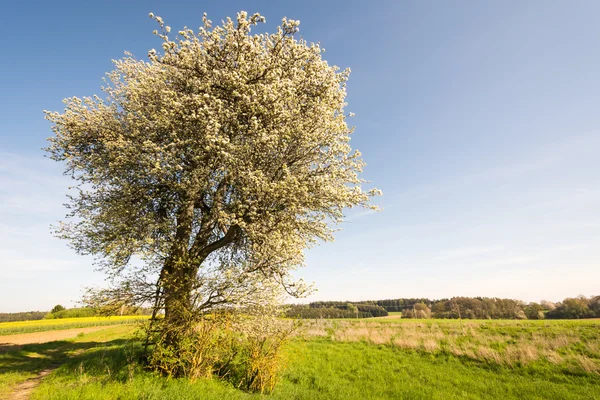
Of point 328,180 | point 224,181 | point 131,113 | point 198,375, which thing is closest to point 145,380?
point 198,375

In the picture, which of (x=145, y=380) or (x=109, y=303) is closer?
(x=145, y=380)

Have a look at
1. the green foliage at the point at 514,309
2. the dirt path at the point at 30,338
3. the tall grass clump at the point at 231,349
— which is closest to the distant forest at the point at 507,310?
the green foliage at the point at 514,309

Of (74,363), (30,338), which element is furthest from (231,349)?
(30,338)

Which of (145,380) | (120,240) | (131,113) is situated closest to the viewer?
(145,380)

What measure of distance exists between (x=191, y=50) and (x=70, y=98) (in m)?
8.05

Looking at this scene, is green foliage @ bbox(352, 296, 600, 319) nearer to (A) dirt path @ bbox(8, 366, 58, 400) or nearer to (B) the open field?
(A) dirt path @ bbox(8, 366, 58, 400)

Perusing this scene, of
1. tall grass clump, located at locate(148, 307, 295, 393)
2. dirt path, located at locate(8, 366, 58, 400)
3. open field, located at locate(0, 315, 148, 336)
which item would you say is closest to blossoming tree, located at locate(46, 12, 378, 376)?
tall grass clump, located at locate(148, 307, 295, 393)

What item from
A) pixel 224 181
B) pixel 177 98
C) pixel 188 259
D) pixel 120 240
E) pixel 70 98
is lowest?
pixel 188 259

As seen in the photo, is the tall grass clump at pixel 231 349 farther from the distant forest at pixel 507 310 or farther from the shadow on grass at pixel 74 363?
the distant forest at pixel 507 310

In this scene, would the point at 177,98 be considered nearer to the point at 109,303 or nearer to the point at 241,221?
the point at 241,221

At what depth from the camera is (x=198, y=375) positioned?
12039 mm

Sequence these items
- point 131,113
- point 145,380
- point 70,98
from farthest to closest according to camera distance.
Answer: point 70,98 < point 131,113 < point 145,380

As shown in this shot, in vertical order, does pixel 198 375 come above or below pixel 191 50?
below

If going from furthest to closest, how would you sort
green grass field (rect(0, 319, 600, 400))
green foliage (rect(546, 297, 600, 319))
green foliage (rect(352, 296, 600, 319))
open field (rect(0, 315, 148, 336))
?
green foliage (rect(352, 296, 600, 319))
green foliage (rect(546, 297, 600, 319))
open field (rect(0, 315, 148, 336))
green grass field (rect(0, 319, 600, 400))
